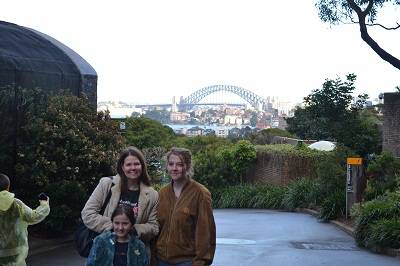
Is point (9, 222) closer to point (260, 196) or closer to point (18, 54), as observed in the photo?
point (18, 54)

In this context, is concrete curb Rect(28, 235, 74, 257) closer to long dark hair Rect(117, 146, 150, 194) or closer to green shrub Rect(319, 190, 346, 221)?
long dark hair Rect(117, 146, 150, 194)

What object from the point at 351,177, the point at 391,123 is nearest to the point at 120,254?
the point at 351,177

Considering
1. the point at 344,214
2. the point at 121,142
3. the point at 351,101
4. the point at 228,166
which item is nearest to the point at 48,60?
the point at 121,142

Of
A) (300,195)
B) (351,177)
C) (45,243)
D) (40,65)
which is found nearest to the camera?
(45,243)

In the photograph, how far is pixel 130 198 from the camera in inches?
195

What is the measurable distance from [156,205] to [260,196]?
1753cm

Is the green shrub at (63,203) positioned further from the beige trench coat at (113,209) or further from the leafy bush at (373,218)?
the leafy bush at (373,218)

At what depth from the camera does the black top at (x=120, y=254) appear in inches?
183

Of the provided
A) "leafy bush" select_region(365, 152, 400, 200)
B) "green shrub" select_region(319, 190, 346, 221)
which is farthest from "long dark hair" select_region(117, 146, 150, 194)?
"green shrub" select_region(319, 190, 346, 221)

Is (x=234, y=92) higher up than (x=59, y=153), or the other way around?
(x=234, y=92)

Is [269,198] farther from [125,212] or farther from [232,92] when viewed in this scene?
[232,92]

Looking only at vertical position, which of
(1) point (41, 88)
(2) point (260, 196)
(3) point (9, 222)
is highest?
(1) point (41, 88)

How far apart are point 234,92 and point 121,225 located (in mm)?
137781

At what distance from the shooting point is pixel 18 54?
11047 millimetres
